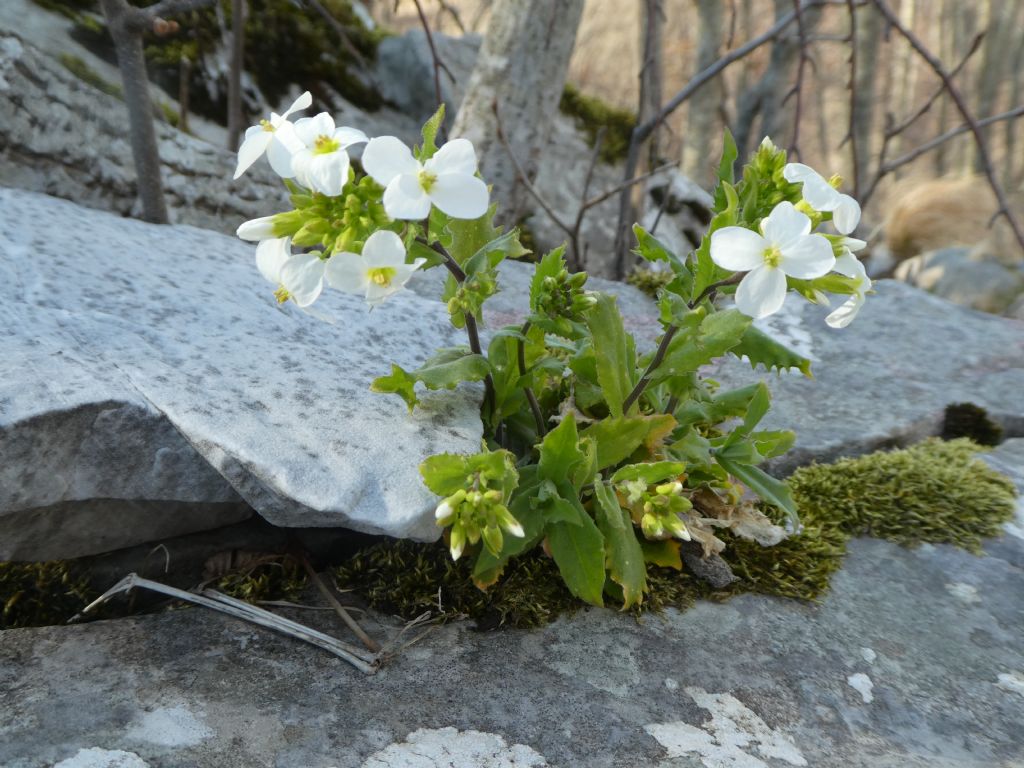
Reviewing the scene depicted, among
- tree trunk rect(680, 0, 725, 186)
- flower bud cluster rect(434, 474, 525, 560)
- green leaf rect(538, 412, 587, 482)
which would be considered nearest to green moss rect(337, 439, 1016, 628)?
green leaf rect(538, 412, 587, 482)

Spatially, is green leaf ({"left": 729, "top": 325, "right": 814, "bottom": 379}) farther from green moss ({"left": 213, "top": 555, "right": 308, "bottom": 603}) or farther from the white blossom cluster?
green moss ({"left": 213, "top": 555, "right": 308, "bottom": 603})

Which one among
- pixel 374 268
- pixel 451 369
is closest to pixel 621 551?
pixel 451 369

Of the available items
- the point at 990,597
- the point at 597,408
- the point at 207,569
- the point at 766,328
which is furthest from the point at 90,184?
the point at 990,597

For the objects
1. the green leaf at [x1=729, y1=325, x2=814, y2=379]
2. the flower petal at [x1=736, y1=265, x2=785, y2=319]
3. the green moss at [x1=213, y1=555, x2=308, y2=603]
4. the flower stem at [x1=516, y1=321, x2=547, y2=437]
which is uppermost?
the flower petal at [x1=736, y1=265, x2=785, y2=319]

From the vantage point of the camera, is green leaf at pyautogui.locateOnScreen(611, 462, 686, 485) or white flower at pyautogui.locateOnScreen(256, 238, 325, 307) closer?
white flower at pyautogui.locateOnScreen(256, 238, 325, 307)

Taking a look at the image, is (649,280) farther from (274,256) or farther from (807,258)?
(274,256)

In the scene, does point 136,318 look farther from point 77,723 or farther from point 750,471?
point 750,471
